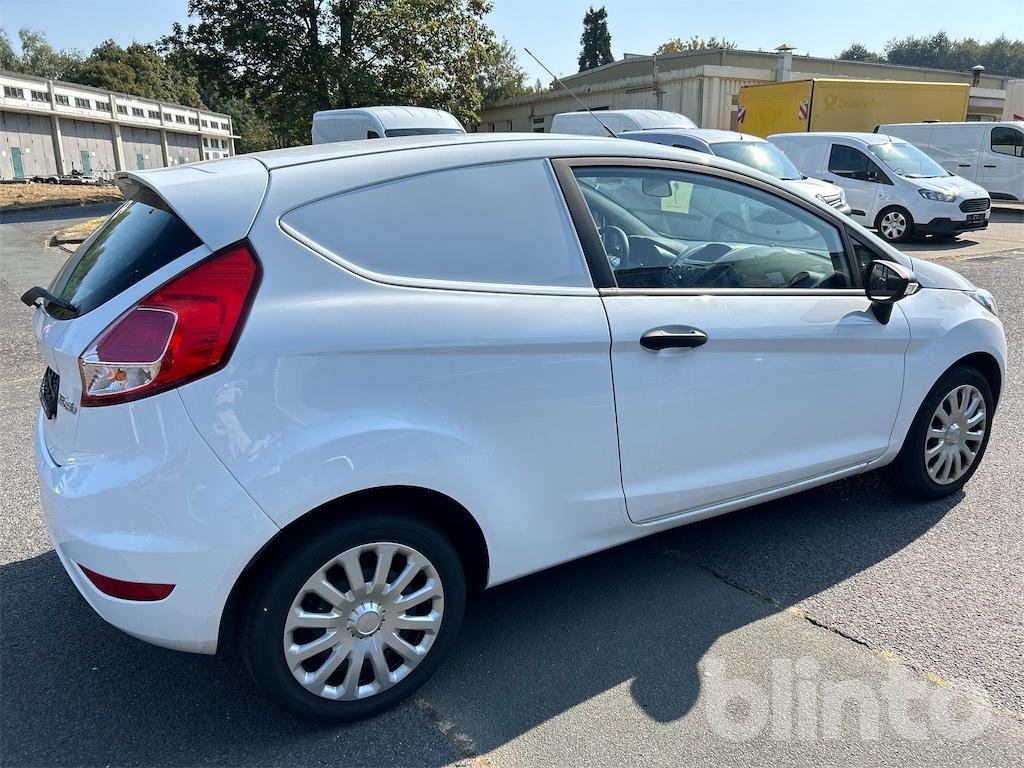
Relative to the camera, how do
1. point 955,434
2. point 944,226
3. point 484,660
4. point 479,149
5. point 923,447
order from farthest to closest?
point 944,226 < point 955,434 < point 923,447 < point 484,660 < point 479,149

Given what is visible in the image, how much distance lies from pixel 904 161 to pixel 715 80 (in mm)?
11649

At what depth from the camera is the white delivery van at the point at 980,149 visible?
18.3 meters

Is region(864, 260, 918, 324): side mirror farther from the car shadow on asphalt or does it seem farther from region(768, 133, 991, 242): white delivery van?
region(768, 133, 991, 242): white delivery van

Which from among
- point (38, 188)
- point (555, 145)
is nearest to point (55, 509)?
point (555, 145)

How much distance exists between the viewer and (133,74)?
247 ft

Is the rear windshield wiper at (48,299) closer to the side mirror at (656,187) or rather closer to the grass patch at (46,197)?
the side mirror at (656,187)

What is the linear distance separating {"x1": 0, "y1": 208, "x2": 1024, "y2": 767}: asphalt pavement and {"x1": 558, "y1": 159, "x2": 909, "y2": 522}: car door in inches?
16.3

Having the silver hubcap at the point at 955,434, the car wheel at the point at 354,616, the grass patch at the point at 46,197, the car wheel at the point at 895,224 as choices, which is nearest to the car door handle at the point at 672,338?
the car wheel at the point at 354,616

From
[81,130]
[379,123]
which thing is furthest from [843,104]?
[81,130]

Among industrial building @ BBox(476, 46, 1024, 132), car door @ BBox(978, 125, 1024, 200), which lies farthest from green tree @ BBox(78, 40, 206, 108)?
car door @ BBox(978, 125, 1024, 200)

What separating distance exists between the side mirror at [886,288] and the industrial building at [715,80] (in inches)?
888

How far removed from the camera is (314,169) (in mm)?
2338

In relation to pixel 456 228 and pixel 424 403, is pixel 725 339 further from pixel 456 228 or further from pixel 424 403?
pixel 424 403

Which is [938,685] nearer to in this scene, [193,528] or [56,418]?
[193,528]
